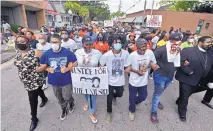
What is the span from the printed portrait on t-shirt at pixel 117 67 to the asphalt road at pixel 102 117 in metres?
1.13

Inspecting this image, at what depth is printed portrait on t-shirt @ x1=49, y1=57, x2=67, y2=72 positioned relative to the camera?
2812 mm

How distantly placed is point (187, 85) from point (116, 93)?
1.56 meters

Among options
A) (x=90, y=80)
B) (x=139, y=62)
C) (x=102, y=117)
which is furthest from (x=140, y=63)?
(x=102, y=117)

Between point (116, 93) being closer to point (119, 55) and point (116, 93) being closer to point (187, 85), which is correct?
point (119, 55)

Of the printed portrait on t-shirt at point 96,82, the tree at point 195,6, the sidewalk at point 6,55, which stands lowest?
the sidewalk at point 6,55

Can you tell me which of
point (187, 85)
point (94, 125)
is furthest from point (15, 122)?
point (187, 85)

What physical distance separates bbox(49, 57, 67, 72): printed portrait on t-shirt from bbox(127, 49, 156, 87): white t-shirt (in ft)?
4.20

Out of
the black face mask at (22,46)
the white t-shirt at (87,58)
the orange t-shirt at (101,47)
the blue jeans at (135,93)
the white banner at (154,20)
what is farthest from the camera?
the white banner at (154,20)

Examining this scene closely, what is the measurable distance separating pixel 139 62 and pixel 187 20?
30917 mm

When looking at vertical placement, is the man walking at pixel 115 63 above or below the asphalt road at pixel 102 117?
above

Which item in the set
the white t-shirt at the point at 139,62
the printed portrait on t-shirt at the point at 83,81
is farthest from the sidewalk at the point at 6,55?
the white t-shirt at the point at 139,62

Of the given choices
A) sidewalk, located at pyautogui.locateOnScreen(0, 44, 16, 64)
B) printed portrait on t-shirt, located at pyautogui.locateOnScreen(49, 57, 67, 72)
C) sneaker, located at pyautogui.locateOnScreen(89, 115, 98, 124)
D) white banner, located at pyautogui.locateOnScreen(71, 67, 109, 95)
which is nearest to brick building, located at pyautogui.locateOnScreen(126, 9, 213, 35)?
sidewalk, located at pyautogui.locateOnScreen(0, 44, 16, 64)

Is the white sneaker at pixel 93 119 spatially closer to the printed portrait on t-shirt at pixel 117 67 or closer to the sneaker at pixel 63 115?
the sneaker at pixel 63 115

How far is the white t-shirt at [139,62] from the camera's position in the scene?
9.61 feet
